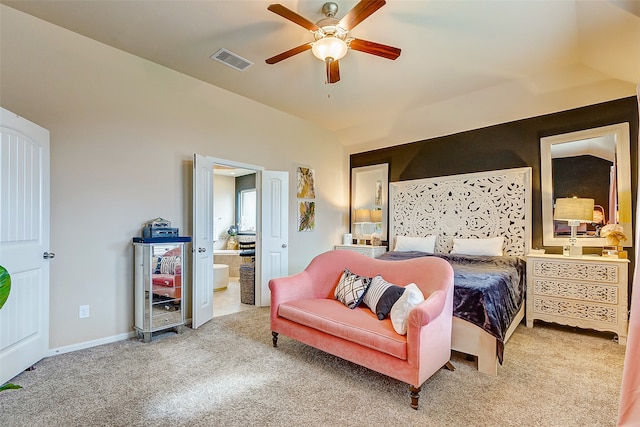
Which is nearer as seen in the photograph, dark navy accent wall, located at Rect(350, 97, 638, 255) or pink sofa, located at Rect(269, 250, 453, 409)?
pink sofa, located at Rect(269, 250, 453, 409)

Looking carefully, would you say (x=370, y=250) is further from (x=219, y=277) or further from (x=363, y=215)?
(x=219, y=277)

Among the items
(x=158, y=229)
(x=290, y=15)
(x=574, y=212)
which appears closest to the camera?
(x=290, y=15)

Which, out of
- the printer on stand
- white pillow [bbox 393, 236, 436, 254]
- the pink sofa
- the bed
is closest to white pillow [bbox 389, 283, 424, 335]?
the pink sofa

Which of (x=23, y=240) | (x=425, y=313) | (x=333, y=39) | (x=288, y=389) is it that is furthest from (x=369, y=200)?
(x=23, y=240)

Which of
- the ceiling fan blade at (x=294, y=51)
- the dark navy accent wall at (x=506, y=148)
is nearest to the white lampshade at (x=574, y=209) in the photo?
the dark navy accent wall at (x=506, y=148)

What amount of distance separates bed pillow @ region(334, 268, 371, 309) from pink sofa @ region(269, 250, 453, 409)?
0.06 m

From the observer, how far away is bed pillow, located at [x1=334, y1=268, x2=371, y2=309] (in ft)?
9.11

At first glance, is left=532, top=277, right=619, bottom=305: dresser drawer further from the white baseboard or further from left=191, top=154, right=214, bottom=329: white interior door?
the white baseboard

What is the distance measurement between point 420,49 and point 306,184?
2801 mm

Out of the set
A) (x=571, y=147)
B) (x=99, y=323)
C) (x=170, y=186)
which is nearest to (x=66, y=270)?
(x=99, y=323)

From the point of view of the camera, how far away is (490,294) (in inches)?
100

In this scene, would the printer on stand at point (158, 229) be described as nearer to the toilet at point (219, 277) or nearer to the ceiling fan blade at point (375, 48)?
the toilet at point (219, 277)

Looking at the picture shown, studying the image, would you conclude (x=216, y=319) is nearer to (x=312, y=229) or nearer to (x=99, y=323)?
(x=99, y=323)

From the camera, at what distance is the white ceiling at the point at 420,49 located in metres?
2.52
